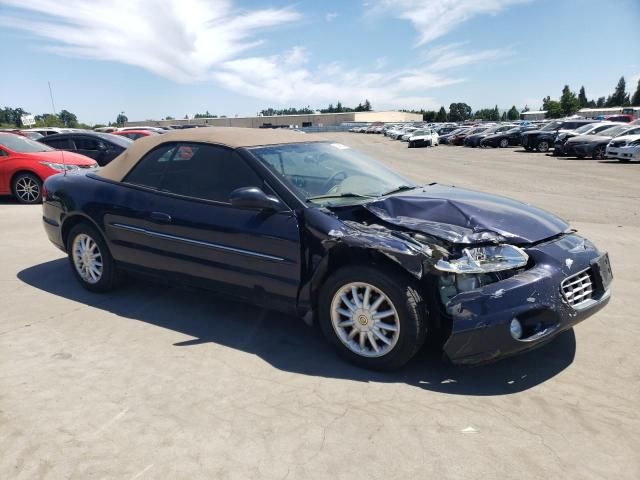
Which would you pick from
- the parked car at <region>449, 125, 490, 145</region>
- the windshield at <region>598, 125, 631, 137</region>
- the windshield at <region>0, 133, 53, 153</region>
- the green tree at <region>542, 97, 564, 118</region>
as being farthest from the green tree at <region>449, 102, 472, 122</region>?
the windshield at <region>0, 133, 53, 153</region>

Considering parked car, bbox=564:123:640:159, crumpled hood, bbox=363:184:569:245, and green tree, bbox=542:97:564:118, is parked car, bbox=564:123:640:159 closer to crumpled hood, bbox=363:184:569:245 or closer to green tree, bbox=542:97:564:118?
crumpled hood, bbox=363:184:569:245

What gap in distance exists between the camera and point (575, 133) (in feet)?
82.2

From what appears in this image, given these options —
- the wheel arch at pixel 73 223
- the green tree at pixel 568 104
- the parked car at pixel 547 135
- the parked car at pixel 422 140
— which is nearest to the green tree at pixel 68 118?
the parked car at pixel 422 140

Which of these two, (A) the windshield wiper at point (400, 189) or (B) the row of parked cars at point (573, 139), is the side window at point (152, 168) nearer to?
(A) the windshield wiper at point (400, 189)

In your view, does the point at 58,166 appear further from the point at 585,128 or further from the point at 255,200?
the point at 585,128

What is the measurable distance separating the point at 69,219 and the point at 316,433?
3.59 meters

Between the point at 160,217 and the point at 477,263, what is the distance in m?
2.57

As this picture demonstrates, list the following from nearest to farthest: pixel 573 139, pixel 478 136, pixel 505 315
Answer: pixel 505 315 → pixel 573 139 → pixel 478 136

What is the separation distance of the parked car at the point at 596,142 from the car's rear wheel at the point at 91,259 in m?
21.7

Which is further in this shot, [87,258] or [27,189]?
[27,189]

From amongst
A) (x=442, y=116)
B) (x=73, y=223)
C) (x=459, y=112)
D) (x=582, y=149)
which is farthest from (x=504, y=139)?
(x=459, y=112)

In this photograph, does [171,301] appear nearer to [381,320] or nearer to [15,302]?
[15,302]

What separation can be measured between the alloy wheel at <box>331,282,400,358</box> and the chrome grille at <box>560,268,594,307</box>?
42.4 inches

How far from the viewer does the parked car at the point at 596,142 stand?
2138cm
